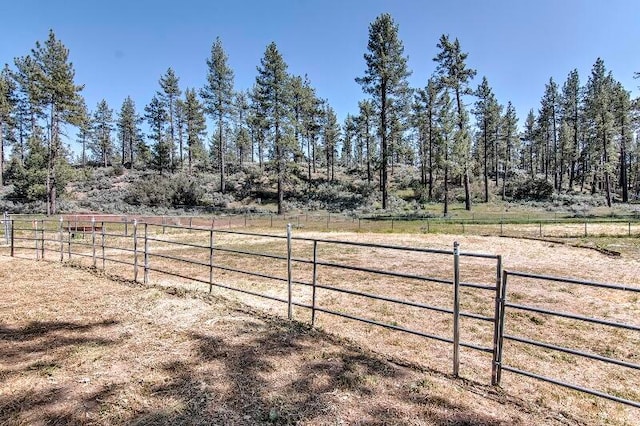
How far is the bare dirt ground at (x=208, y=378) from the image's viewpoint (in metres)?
3.47

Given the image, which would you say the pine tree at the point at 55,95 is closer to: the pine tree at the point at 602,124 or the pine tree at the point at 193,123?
the pine tree at the point at 193,123

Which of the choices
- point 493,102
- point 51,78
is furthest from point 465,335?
point 493,102

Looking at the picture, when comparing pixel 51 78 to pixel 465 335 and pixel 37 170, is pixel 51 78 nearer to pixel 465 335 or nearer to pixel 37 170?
pixel 37 170

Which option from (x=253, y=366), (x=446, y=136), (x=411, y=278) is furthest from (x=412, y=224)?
(x=253, y=366)

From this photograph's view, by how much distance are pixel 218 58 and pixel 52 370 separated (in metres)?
48.0

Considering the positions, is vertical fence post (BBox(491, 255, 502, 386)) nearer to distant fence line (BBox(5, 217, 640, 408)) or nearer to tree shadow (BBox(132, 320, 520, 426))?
distant fence line (BBox(5, 217, 640, 408))

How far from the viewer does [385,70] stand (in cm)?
3684

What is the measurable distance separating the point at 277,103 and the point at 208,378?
37.1 meters

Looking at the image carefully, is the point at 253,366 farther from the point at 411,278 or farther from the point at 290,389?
the point at 411,278

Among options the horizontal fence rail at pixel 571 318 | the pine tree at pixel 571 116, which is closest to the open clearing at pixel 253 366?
the horizontal fence rail at pixel 571 318

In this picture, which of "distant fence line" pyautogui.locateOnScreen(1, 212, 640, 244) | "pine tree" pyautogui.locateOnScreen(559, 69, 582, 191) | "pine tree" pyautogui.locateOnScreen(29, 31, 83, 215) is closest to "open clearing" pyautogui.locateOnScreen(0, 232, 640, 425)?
"distant fence line" pyautogui.locateOnScreen(1, 212, 640, 244)

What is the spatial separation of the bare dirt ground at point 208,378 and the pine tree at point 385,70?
33.7 metres

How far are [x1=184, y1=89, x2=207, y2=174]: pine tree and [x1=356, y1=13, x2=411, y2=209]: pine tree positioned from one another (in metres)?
28.8

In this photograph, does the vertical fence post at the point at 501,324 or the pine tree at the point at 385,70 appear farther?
the pine tree at the point at 385,70
